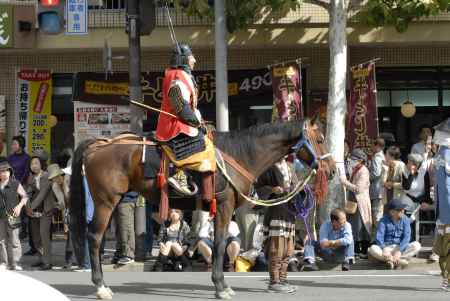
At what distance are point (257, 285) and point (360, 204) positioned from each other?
420 cm

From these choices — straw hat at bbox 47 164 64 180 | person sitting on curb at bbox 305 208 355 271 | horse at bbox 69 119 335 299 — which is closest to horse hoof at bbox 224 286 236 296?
horse at bbox 69 119 335 299

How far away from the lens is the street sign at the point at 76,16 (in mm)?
17906

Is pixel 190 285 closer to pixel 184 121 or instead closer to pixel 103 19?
pixel 184 121

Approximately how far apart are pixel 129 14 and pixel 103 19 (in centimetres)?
450

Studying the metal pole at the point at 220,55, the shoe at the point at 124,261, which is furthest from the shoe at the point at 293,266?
the metal pole at the point at 220,55

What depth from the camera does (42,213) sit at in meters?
16.0

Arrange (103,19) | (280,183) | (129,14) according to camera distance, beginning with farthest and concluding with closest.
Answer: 1. (103,19)
2. (129,14)
3. (280,183)

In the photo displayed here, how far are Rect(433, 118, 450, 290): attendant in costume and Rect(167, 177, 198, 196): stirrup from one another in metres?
3.03

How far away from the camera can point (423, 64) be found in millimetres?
20688

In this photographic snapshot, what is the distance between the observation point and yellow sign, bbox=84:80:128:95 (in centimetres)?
2086

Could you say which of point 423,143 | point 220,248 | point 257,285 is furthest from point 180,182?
point 423,143

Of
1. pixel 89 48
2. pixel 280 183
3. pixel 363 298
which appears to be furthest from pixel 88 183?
pixel 89 48

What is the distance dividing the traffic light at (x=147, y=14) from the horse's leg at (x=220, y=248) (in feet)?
16.9

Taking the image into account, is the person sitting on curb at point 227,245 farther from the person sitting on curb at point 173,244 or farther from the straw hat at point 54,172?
the straw hat at point 54,172
